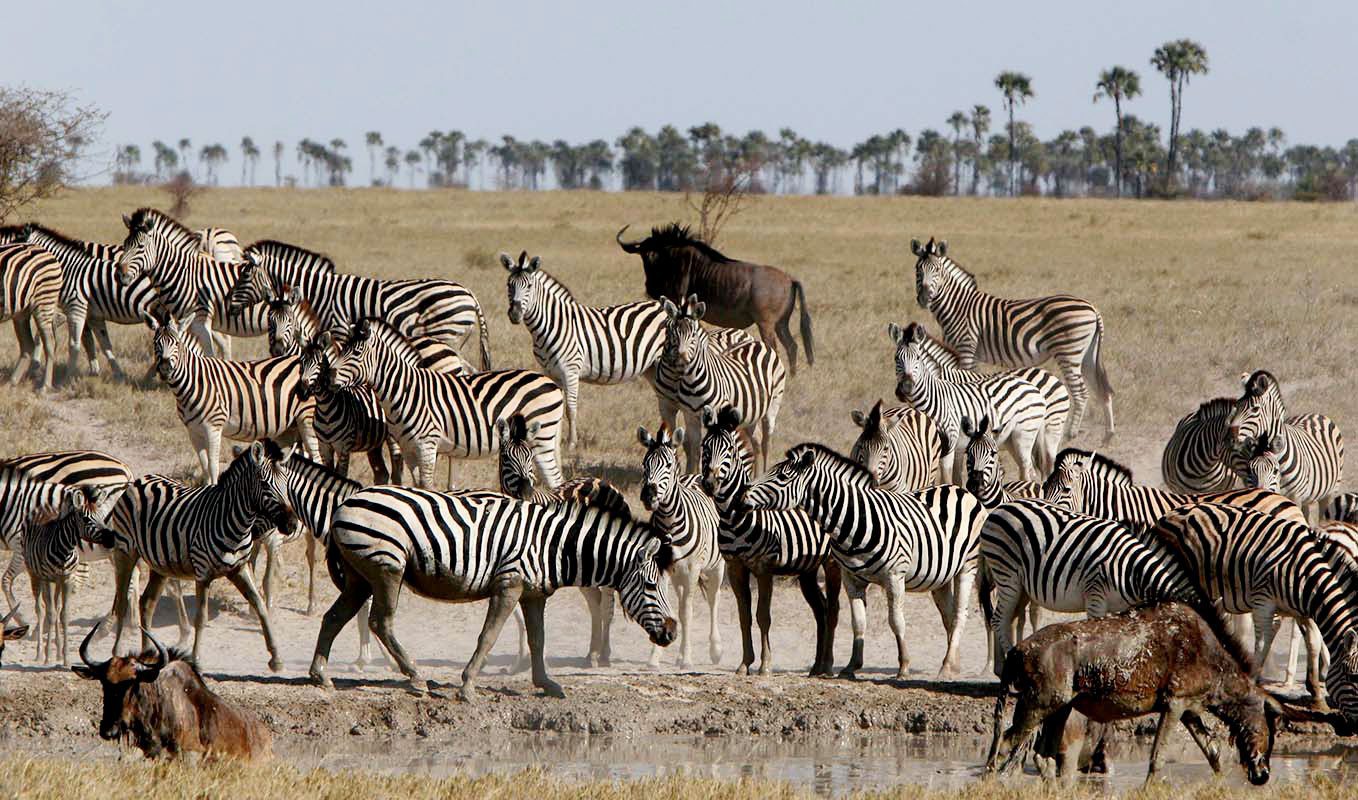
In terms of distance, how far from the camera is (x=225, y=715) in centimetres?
819

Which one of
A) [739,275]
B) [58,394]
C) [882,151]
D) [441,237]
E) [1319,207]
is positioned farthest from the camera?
[882,151]

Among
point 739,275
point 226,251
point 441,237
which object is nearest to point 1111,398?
point 739,275

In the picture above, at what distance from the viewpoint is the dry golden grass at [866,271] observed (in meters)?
18.8

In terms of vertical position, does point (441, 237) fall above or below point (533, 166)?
below

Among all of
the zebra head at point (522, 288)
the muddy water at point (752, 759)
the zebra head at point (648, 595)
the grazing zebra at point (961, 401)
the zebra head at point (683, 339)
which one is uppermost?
the zebra head at point (522, 288)

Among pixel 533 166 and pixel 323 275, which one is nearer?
pixel 323 275

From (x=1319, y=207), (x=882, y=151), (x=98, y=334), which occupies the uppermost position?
(x=882, y=151)

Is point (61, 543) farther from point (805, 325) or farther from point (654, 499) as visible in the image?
point (805, 325)

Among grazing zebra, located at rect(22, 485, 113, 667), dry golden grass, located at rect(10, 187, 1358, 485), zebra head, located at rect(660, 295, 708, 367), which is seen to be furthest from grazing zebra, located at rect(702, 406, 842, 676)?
dry golden grass, located at rect(10, 187, 1358, 485)

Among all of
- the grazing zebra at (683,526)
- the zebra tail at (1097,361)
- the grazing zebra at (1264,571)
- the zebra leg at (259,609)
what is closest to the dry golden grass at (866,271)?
the zebra tail at (1097,361)

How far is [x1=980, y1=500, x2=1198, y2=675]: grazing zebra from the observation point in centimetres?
1068

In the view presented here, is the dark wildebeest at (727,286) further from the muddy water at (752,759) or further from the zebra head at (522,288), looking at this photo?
the muddy water at (752,759)

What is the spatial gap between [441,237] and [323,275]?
1981 cm

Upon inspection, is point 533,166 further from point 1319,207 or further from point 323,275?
point 323,275
